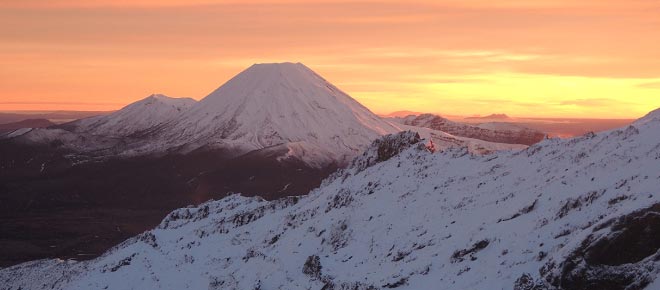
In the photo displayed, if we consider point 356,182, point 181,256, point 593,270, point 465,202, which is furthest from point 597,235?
point 181,256

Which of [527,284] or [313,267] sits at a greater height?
[527,284]

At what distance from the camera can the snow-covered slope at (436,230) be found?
115 feet

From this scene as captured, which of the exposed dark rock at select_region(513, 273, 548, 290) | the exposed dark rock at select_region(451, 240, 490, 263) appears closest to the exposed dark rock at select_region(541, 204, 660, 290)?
the exposed dark rock at select_region(513, 273, 548, 290)

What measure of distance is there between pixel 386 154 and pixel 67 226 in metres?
135

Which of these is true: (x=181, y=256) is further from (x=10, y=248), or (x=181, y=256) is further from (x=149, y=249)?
(x=10, y=248)

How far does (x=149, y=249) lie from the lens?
6956 cm

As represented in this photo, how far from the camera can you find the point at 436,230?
49.8 meters

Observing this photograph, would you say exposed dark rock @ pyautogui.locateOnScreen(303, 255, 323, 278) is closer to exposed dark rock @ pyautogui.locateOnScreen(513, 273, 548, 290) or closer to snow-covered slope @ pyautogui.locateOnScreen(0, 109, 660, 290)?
snow-covered slope @ pyautogui.locateOnScreen(0, 109, 660, 290)

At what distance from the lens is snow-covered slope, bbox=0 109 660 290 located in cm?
3506

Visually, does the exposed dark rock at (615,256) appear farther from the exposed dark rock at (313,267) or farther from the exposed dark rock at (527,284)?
the exposed dark rock at (313,267)

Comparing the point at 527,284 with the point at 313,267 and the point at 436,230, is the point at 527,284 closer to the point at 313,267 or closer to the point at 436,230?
the point at 436,230

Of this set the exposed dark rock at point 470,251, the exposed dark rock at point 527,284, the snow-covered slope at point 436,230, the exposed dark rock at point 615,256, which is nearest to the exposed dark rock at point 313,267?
the snow-covered slope at point 436,230

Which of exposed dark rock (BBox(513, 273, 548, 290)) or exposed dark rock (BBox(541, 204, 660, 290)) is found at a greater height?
exposed dark rock (BBox(541, 204, 660, 290))

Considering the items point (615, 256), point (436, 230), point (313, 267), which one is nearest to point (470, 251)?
point (436, 230)
